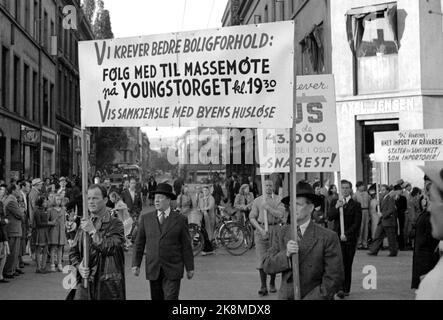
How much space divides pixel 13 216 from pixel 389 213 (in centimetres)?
952

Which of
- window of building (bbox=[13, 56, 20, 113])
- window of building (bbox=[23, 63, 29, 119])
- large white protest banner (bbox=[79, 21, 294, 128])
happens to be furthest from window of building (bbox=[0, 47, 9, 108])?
large white protest banner (bbox=[79, 21, 294, 128])

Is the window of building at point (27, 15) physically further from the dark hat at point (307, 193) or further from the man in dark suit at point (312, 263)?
the man in dark suit at point (312, 263)

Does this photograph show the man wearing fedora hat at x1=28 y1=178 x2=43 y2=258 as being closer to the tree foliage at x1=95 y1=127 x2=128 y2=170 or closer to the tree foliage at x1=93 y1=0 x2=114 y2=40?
the tree foliage at x1=95 y1=127 x2=128 y2=170

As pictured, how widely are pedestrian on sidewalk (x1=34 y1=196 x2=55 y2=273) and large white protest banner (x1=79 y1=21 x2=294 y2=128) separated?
25.8ft

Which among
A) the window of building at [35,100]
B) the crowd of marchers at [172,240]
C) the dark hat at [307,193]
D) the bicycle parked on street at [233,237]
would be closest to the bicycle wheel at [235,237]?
the bicycle parked on street at [233,237]

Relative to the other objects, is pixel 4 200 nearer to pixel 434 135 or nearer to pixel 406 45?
pixel 434 135

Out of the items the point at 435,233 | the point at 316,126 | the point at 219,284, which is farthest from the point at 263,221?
the point at 435,233

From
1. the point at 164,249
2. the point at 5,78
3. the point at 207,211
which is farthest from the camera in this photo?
the point at 5,78

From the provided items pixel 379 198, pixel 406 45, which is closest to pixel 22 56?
pixel 406 45

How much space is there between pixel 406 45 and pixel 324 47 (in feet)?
15.7

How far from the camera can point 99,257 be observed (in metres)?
5.93

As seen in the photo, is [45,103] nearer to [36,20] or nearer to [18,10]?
[36,20]

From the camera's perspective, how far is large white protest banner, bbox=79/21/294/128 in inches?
229
